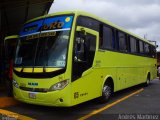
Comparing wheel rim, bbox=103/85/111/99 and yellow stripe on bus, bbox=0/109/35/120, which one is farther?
wheel rim, bbox=103/85/111/99

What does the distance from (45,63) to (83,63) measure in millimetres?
1157

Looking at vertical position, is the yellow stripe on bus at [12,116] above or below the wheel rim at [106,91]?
below

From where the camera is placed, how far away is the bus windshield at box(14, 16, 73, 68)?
29.5ft

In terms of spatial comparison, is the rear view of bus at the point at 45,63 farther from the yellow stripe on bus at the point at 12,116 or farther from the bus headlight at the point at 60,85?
the yellow stripe on bus at the point at 12,116

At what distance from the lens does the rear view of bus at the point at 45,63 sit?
28.8ft

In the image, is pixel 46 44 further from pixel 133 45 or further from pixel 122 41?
pixel 133 45

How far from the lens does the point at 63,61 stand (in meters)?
8.84

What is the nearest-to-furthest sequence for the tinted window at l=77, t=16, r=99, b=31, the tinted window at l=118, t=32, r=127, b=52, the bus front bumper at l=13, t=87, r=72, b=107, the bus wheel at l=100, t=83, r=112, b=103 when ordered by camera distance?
1. the bus front bumper at l=13, t=87, r=72, b=107
2. the tinted window at l=77, t=16, r=99, b=31
3. the bus wheel at l=100, t=83, r=112, b=103
4. the tinted window at l=118, t=32, r=127, b=52

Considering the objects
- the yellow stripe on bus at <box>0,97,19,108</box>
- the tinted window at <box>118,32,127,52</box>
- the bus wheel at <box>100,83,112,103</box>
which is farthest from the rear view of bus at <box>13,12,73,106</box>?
the tinted window at <box>118,32,127,52</box>

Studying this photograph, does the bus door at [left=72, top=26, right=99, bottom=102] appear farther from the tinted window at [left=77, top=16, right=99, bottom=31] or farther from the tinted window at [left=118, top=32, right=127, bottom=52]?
the tinted window at [left=118, top=32, right=127, bottom=52]

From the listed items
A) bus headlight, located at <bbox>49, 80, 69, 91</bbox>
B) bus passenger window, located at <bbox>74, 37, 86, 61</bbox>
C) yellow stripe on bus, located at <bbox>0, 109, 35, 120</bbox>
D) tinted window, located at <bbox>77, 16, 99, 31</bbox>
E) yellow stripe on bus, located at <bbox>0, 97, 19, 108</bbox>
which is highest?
tinted window, located at <bbox>77, 16, 99, 31</bbox>

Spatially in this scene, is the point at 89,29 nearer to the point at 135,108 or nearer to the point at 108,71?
the point at 108,71

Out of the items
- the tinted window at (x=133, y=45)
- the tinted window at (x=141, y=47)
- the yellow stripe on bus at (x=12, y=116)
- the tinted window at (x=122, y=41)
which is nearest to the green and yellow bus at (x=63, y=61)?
the yellow stripe on bus at (x=12, y=116)

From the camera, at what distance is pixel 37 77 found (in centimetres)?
909
